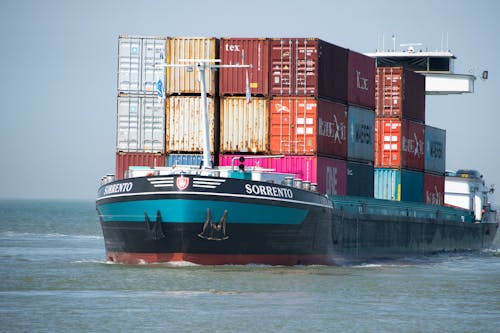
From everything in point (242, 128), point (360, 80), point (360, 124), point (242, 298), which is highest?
point (360, 80)

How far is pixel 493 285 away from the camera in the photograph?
34.1 meters

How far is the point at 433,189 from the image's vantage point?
178 ft

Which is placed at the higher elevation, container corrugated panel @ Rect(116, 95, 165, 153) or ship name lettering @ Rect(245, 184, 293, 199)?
container corrugated panel @ Rect(116, 95, 165, 153)

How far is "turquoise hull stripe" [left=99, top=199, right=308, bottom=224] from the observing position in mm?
33281

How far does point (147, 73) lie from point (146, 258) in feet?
26.2

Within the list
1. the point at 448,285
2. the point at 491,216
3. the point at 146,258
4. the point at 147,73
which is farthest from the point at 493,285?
the point at 491,216

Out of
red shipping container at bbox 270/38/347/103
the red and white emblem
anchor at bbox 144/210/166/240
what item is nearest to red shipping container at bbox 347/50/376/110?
red shipping container at bbox 270/38/347/103

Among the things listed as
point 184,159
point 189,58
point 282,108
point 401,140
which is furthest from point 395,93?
point 184,159

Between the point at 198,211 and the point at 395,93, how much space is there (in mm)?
19908

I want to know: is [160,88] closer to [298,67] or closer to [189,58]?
[189,58]

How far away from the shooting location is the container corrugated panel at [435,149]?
54.0 m

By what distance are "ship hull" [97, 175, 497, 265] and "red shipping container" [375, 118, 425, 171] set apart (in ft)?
36.7

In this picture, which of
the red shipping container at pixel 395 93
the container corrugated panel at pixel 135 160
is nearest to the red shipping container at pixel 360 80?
the red shipping container at pixel 395 93

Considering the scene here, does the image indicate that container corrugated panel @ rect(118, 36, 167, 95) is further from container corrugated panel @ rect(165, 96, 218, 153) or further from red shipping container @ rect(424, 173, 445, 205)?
red shipping container @ rect(424, 173, 445, 205)
